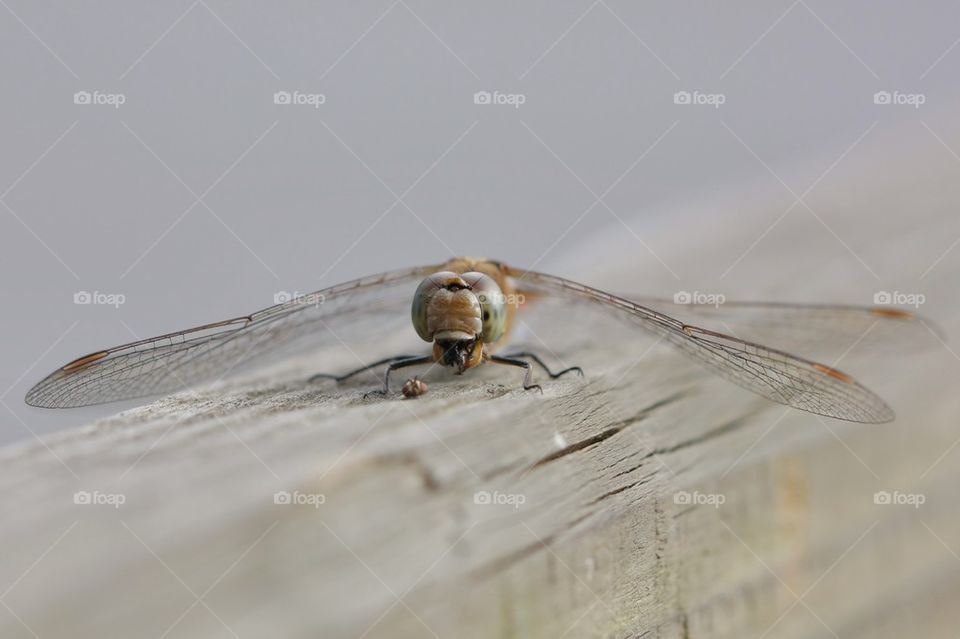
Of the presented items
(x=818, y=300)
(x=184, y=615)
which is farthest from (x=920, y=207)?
(x=184, y=615)

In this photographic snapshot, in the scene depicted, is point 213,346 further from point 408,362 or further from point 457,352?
point 457,352

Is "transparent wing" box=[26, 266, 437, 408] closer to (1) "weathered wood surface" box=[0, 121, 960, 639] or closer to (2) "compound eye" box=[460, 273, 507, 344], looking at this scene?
(2) "compound eye" box=[460, 273, 507, 344]

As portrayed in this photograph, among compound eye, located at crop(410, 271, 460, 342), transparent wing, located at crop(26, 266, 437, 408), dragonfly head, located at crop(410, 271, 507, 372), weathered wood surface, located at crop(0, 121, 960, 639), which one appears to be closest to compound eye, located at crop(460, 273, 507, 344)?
dragonfly head, located at crop(410, 271, 507, 372)

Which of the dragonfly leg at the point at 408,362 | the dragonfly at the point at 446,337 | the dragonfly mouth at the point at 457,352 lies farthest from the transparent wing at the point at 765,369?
the dragonfly leg at the point at 408,362

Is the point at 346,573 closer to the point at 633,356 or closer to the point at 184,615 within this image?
the point at 184,615

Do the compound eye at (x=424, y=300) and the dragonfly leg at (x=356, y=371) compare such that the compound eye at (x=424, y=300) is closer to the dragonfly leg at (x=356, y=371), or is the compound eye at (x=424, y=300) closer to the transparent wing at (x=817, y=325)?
the dragonfly leg at (x=356, y=371)

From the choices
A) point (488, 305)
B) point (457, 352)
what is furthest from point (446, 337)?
point (488, 305)
